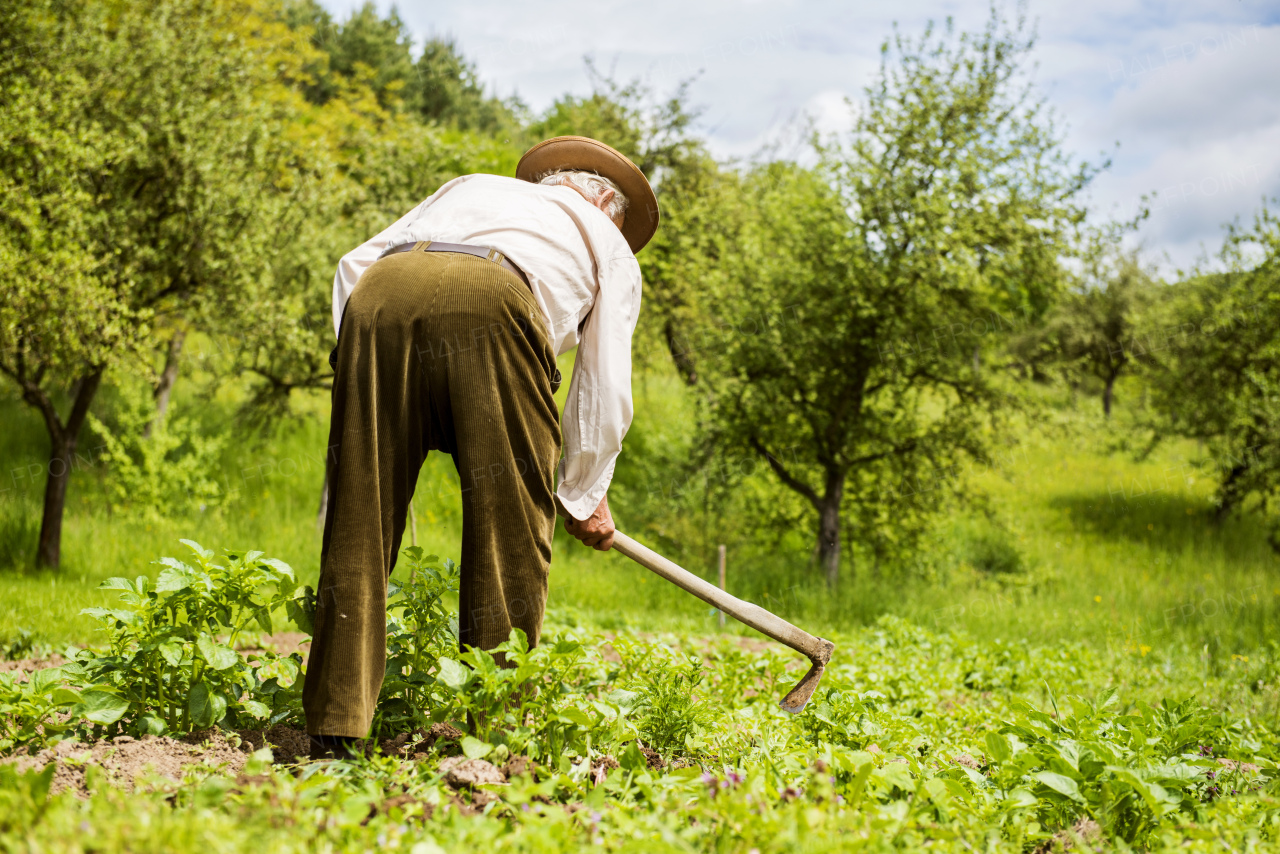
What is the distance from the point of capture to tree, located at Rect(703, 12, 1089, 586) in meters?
8.99

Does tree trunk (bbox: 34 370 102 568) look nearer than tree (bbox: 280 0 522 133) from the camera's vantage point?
Yes

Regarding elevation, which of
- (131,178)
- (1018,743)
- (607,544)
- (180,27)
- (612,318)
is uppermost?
(180,27)

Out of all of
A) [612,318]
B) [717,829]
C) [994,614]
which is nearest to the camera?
[717,829]

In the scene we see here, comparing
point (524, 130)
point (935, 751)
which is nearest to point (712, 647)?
point (935, 751)

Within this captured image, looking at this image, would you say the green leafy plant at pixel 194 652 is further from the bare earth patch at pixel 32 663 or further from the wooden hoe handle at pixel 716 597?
the bare earth patch at pixel 32 663

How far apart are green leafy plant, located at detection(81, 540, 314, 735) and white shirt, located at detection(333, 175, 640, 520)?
892mm

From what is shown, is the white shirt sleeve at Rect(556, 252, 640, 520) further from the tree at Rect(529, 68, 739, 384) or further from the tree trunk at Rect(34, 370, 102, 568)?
the tree at Rect(529, 68, 739, 384)

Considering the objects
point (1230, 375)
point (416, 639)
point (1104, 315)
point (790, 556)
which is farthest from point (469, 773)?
point (1104, 315)

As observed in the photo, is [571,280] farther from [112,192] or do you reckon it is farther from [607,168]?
[112,192]

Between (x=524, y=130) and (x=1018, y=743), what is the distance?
105ft

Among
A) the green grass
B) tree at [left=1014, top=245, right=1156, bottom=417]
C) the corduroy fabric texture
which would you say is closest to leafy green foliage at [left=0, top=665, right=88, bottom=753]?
the corduroy fabric texture

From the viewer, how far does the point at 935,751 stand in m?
2.97

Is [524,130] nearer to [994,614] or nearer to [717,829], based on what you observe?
[994,614]

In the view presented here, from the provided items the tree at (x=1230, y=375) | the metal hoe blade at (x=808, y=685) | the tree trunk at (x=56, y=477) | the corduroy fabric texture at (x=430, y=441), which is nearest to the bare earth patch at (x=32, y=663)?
the corduroy fabric texture at (x=430, y=441)
